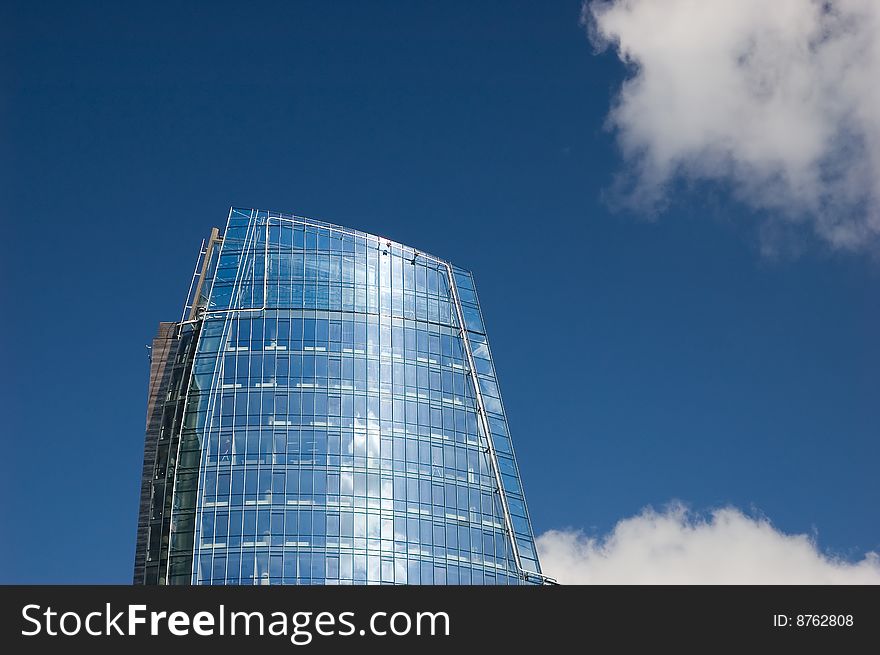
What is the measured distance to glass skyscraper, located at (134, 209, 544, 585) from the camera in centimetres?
11219

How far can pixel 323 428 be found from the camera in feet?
388

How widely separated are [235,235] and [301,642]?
96.3 meters

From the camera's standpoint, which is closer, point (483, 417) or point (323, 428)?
point (323, 428)

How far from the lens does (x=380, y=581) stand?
368 ft

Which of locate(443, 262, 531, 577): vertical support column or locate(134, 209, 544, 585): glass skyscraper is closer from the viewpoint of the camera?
locate(134, 209, 544, 585): glass skyscraper

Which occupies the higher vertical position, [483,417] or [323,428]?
[483,417]

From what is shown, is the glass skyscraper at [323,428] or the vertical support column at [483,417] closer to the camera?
the glass skyscraper at [323,428]

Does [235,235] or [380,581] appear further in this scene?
[235,235]

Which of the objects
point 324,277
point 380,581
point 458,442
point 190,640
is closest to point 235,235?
point 324,277

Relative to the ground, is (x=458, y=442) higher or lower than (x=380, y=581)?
higher

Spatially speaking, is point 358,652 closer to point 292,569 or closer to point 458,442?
point 292,569

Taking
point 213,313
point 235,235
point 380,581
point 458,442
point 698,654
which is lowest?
point 698,654

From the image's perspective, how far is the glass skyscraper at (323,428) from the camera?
368ft

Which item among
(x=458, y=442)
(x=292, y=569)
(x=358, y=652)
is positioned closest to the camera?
(x=358, y=652)
